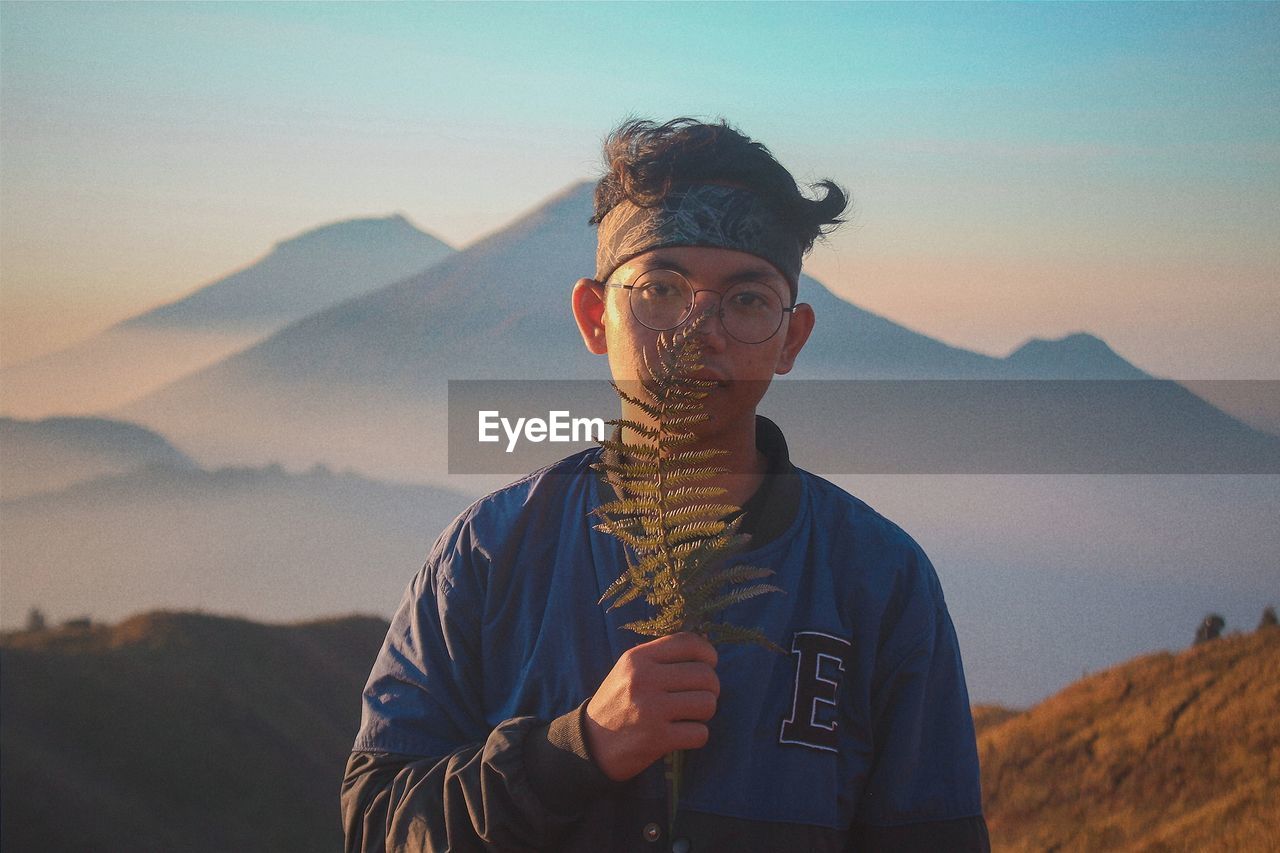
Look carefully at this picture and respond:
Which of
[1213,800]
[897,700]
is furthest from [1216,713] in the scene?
[897,700]

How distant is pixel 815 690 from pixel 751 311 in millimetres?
679

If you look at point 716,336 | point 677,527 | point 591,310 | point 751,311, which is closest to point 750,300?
point 751,311

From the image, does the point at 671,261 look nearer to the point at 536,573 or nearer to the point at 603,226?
the point at 603,226

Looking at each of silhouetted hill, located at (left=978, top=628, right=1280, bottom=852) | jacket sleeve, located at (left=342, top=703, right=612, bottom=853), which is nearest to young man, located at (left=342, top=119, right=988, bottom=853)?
jacket sleeve, located at (left=342, top=703, right=612, bottom=853)

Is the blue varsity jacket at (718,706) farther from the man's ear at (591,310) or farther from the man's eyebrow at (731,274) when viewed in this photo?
the man's eyebrow at (731,274)

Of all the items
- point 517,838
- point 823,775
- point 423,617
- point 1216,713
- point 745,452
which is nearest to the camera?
point 517,838

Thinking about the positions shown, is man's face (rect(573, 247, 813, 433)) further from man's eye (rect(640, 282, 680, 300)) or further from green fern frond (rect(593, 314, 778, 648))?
green fern frond (rect(593, 314, 778, 648))

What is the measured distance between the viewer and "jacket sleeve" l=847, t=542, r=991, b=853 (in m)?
2.04

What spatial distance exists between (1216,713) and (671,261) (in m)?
3.04

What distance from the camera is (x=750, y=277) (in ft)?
7.14

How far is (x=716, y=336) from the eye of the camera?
2080 mm

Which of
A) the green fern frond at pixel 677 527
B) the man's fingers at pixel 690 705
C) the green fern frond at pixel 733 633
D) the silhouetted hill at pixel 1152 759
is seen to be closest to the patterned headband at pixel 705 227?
the green fern frond at pixel 677 527

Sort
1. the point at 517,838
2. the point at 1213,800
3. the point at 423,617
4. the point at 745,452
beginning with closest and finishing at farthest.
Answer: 1. the point at 517,838
2. the point at 423,617
3. the point at 745,452
4. the point at 1213,800

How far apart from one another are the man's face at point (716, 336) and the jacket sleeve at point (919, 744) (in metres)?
0.45
